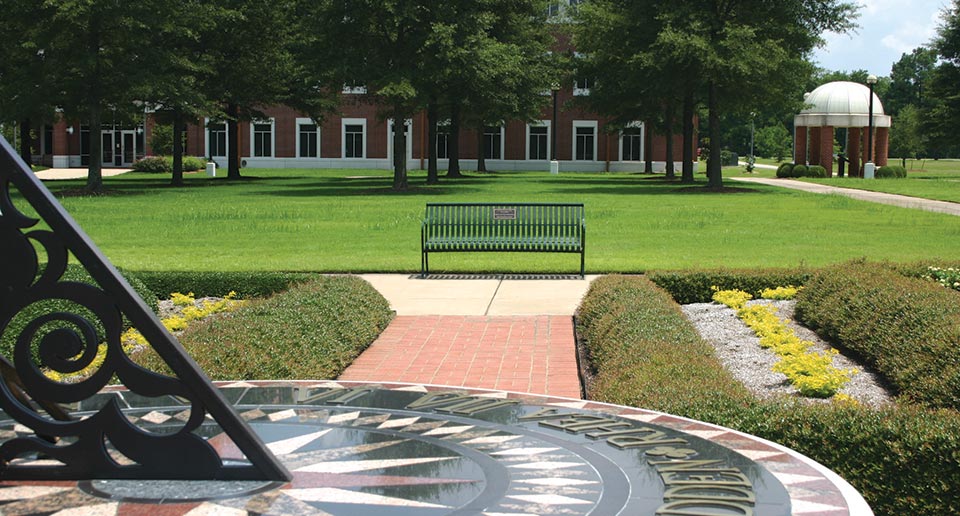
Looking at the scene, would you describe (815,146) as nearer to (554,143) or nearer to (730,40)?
(554,143)

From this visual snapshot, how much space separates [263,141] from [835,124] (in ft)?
116

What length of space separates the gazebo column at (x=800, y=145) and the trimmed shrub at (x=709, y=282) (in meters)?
54.9

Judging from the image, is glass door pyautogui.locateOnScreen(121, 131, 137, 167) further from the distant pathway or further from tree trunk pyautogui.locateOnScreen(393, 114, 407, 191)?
the distant pathway

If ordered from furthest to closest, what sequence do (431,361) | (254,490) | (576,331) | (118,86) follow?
(118,86) → (576,331) → (431,361) → (254,490)

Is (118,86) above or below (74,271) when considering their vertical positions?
above

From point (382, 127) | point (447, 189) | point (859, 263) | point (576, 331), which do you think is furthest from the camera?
point (382, 127)

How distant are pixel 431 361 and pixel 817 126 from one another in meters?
58.1

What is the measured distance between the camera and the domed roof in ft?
206

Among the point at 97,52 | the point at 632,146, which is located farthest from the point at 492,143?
the point at 97,52

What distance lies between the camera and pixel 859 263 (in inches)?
491

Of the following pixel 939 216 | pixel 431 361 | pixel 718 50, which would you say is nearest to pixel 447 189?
pixel 718 50

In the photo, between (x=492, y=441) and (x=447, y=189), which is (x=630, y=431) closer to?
(x=492, y=441)

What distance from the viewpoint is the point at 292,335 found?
28.7ft

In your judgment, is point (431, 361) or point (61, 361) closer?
point (61, 361)
